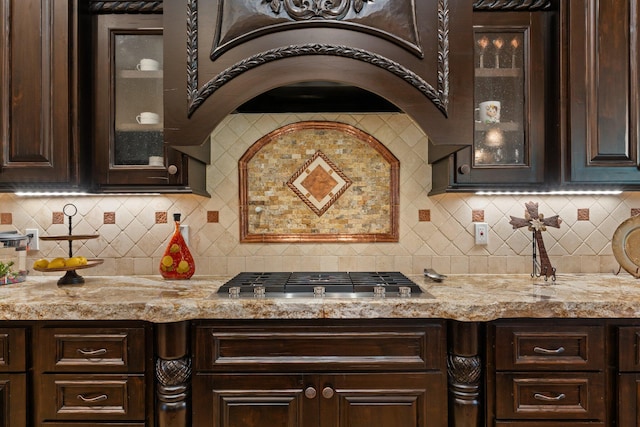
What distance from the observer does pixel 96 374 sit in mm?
1420

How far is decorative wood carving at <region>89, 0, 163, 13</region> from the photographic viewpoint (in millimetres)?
1766

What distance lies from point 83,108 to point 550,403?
2290 millimetres

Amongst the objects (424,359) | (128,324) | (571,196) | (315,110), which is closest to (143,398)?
(128,324)

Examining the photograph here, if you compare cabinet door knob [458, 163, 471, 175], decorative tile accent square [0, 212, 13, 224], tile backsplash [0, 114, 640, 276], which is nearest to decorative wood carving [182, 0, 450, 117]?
cabinet door knob [458, 163, 471, 175]

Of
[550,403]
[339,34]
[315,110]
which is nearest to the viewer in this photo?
[550,403]

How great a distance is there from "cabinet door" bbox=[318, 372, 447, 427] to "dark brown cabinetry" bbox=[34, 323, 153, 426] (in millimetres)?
682

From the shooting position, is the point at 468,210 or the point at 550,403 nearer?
the point at 550,403

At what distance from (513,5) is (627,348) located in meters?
1.52

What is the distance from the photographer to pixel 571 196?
2057mm

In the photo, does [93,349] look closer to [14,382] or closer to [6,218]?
[14,382]

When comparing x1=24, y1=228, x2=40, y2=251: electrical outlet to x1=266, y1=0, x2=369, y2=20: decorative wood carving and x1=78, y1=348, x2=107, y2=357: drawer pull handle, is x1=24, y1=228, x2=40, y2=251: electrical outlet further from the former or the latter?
x1=266, y1=0, x2=369, y2=20: decorative wood carving

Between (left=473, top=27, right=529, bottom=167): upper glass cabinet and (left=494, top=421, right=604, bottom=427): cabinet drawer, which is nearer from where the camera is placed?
(left=494, top=421, right=604, bottom=427): cabinet drawer

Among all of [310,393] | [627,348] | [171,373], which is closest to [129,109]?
[171,373]

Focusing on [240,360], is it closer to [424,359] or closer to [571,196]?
[424,359]
